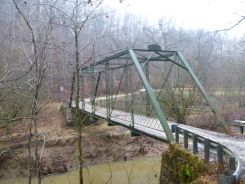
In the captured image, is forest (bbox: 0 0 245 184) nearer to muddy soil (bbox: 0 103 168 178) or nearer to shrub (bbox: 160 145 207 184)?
muddy soil (bbox: 0 103 168 178)

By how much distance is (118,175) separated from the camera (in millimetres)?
17688

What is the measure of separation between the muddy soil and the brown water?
2.25 feet

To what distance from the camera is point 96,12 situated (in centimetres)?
896

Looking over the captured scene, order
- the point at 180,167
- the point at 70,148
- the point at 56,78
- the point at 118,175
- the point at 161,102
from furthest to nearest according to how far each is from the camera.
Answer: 1. the point at 70,148
2. the point at 161,102
3. the point at 118,175
4. the point at 56,78
5. the point at 180,167

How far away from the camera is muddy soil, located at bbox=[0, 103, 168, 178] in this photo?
1880 centimetres

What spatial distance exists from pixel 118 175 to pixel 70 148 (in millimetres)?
4576

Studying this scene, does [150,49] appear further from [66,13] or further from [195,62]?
[195,62]

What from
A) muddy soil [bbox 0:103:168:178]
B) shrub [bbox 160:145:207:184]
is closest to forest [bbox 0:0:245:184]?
muddy soil [bbox 0:103:168:178]

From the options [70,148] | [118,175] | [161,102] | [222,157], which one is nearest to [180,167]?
[222,157]

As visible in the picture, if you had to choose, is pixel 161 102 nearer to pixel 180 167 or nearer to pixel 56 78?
pixel 56 78

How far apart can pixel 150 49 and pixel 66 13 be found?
5576 mm

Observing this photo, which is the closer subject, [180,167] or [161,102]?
Result: [180,167]

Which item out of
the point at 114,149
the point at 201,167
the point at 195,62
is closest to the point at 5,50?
the point at 201,167

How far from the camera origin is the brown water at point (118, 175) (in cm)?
1628
